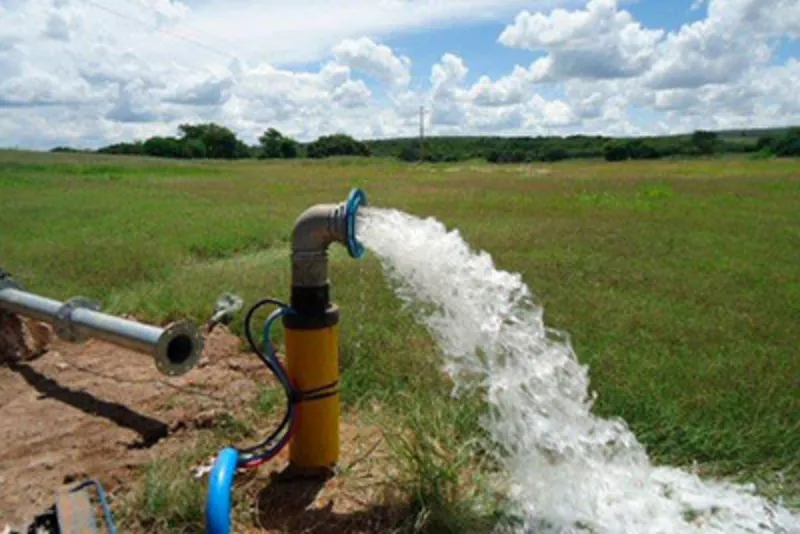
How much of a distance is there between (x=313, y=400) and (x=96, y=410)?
1417 millimetres

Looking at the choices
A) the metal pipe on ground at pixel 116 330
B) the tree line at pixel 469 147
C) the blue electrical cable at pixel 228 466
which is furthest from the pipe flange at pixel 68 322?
the tree line at pixel 469 147

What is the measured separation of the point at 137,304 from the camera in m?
5.67

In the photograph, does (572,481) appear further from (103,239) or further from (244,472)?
(103,239)

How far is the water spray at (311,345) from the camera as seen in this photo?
2818mm

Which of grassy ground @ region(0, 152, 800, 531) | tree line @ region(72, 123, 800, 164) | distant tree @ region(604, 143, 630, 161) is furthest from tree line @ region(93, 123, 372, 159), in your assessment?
grassy ground @ region(0, 152, 800, 531)

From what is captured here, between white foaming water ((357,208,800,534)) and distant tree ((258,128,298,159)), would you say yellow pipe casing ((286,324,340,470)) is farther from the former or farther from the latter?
distant tree ((258,128,298,159))

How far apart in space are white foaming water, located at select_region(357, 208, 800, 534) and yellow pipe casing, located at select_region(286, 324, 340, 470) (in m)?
0.47

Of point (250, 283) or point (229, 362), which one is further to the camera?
point (250, 283)

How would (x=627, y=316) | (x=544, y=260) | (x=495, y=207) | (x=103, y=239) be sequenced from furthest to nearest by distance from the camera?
(x=495, y=207) < (x=103, y=239) < (x=544, y=260) < (x=627, y=316)

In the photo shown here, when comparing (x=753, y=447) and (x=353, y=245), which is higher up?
(x=353, y=245)

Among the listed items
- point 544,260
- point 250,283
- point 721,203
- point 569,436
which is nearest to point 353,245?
point 569,436

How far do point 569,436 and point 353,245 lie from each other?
123 centimetres

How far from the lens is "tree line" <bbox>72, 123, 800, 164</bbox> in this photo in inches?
2509

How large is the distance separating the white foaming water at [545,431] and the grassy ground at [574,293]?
0.18 metres
